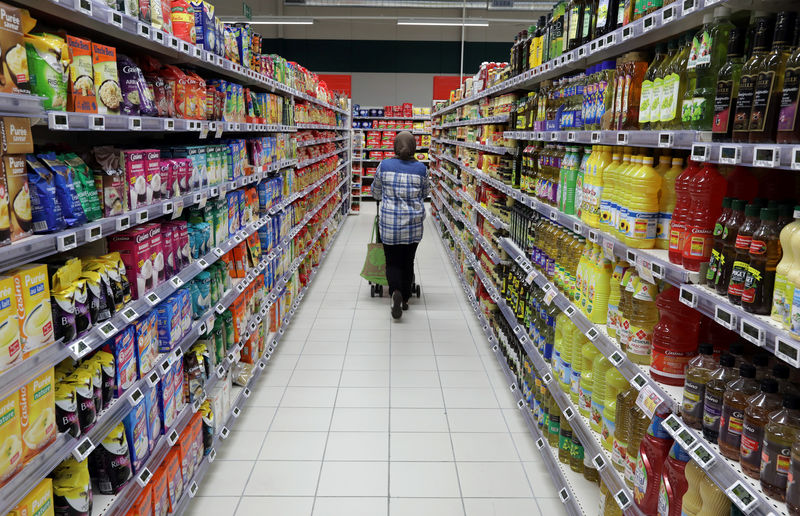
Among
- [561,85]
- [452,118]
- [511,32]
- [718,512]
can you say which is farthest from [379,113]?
[718,512]

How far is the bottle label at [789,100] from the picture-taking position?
138 centimetres

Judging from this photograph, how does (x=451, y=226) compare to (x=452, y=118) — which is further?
(x=452, y=118)

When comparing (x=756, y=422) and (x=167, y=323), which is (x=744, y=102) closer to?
(x=756, y=422)

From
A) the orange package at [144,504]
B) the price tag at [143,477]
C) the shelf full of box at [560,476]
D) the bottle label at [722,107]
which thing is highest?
the bottle label at [722,107]

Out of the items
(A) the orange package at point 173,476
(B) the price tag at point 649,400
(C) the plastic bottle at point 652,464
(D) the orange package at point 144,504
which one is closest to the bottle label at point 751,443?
(B) the price tag at point 649,400

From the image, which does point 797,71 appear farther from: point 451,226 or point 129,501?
point 451,226

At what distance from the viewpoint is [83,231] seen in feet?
6.55


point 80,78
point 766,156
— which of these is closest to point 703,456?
point 766,156

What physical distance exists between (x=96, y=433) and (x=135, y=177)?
105 centimetres

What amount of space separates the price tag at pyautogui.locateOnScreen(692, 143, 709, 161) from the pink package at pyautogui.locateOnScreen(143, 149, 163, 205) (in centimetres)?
217

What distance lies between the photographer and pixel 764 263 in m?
1.50

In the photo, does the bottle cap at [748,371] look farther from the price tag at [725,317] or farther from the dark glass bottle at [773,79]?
the dark glass bottle at [773,79]

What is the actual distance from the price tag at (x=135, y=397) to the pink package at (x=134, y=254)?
1.30 feet

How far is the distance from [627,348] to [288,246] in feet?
14.1
